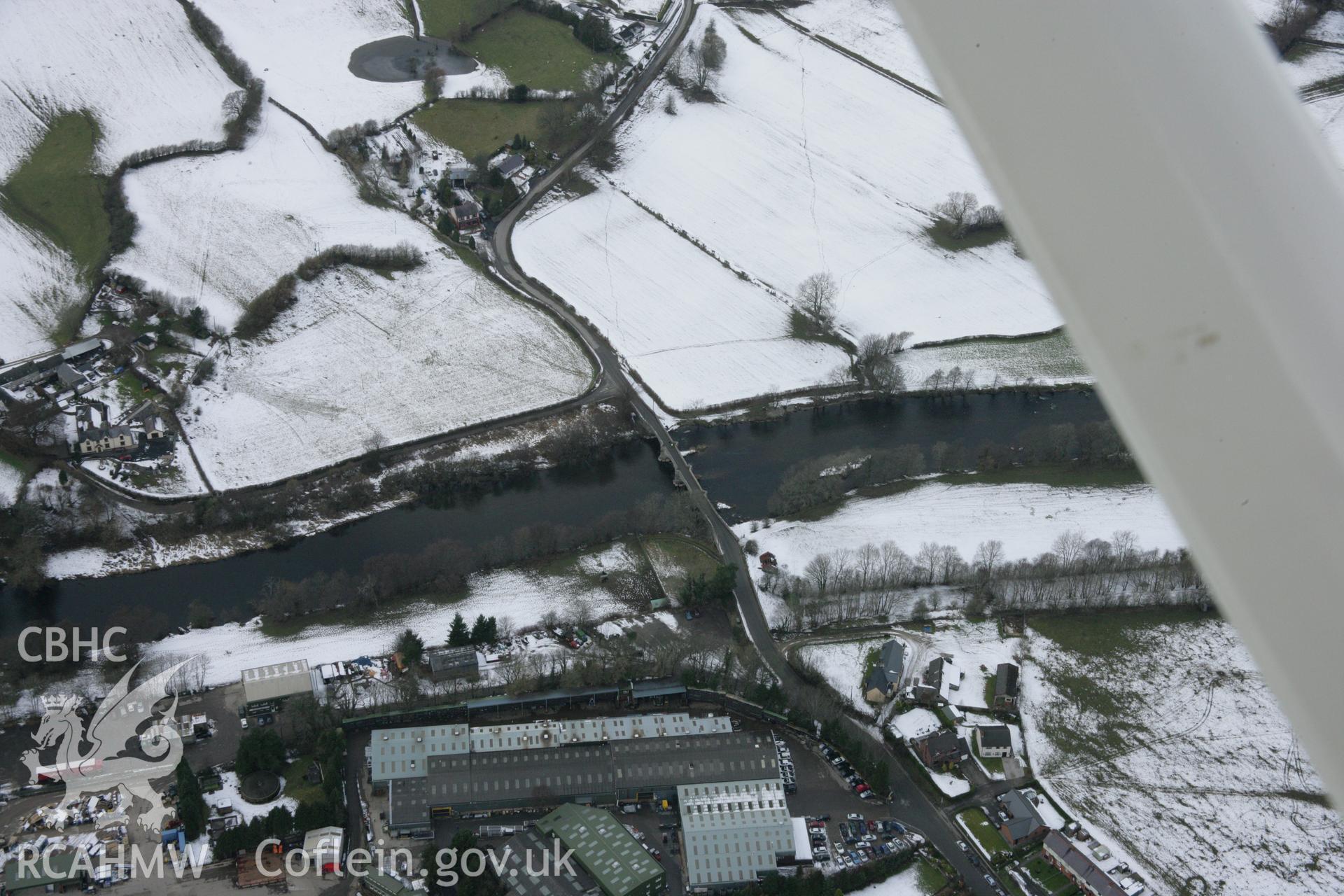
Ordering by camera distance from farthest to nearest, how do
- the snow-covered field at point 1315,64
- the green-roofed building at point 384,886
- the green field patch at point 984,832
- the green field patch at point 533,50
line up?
the snow-covered field at point 1315,64, the green field patch at point 533,50, the green field patch at point 984,832, the green-roofed building at point 384,886

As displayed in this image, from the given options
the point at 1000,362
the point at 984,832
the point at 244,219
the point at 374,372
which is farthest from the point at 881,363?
the point at 244,219

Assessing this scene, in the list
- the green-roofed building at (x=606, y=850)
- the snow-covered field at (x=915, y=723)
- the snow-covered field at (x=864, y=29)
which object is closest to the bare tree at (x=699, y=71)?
the snow-covered field at (x=864, y=29)

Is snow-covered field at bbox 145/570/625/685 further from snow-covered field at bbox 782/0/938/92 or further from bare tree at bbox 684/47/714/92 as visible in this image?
snow-covered field at bbox 782/0/938/92

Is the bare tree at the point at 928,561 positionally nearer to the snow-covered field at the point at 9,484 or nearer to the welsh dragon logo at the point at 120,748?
the welsh dragon logo at the point at 120,748

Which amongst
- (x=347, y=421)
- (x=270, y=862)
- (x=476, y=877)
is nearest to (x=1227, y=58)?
(x=476, y=877)

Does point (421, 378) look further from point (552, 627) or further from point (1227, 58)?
point (1227, 58)

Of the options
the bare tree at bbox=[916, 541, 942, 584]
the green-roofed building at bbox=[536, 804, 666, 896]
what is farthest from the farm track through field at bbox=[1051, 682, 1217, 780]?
the green-roofed building at bbox=[536, 804, 666, 896]

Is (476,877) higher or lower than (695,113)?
lower
